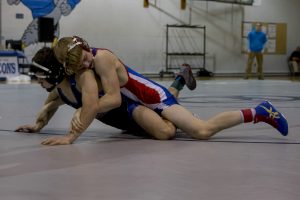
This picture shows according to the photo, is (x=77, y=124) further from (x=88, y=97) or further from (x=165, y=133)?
(x=165, y=133)

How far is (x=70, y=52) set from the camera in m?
2.76

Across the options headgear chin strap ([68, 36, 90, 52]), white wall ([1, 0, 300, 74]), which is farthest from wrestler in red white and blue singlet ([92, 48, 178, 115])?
white wall ([1, 0, 300, 74])

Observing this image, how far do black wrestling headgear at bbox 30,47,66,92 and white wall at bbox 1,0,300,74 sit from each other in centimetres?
990

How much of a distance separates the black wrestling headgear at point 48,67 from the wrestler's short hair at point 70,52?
10cm

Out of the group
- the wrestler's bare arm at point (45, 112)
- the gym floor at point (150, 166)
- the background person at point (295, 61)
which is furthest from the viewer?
the background person at point (295, 61)

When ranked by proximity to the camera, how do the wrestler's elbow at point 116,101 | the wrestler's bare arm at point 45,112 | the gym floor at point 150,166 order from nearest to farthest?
the gym floor at point 150,166 → the wrestler's elbow at point 116,101 → the wrestler's bare arm at point 45,112

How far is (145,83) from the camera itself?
3217mm

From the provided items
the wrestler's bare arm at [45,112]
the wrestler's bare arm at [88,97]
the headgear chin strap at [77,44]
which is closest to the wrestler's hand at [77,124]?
the wrestler's bare arm at [88,97]

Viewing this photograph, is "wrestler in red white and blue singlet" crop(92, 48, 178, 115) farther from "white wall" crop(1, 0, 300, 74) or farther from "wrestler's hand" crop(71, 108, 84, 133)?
"white wall" crop(1, 0, 300, 74)

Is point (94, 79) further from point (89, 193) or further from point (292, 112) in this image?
point (292, 112)

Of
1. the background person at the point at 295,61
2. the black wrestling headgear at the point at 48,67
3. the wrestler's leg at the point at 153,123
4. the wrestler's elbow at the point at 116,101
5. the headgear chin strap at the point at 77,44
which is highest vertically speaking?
the headgear chin strap at the point at 77,44

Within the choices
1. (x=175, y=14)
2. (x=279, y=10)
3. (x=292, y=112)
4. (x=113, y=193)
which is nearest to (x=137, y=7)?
(x=175, y=14)

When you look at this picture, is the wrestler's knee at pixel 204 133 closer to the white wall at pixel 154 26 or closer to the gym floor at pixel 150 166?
the gym floor at pixel 150 166

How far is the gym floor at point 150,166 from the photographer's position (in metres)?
1.85
